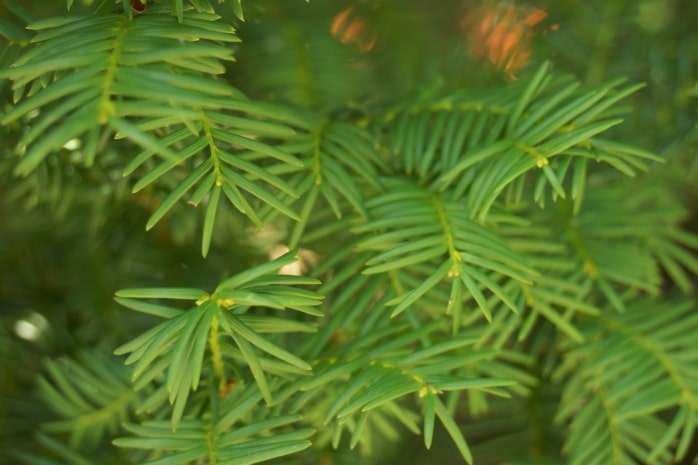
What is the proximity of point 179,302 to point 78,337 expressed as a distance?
0.08m

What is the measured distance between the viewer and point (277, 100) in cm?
43

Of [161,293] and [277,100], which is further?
[277,100]

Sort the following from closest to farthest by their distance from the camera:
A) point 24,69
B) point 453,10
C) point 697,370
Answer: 1. point 24,69
2. point 697,370
3. point 453,10

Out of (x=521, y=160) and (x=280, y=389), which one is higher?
(x=521, y=160)

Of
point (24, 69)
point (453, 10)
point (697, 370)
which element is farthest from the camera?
point (453, 10)

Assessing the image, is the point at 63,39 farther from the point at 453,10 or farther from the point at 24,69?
the point at 453,10

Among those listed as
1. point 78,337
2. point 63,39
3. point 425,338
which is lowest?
point 78,337

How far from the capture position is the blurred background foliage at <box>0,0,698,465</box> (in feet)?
1.45

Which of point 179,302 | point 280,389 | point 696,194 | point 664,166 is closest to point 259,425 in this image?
point 280,389

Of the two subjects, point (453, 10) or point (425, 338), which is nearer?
point (425, 338)

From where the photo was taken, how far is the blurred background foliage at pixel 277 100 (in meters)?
0.44

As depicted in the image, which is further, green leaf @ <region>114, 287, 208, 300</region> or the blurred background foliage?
the blurred background foliage

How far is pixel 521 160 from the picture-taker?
0.32 metres

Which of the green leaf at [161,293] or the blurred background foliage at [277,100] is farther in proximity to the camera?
the blurred background foliage at [277,100]
